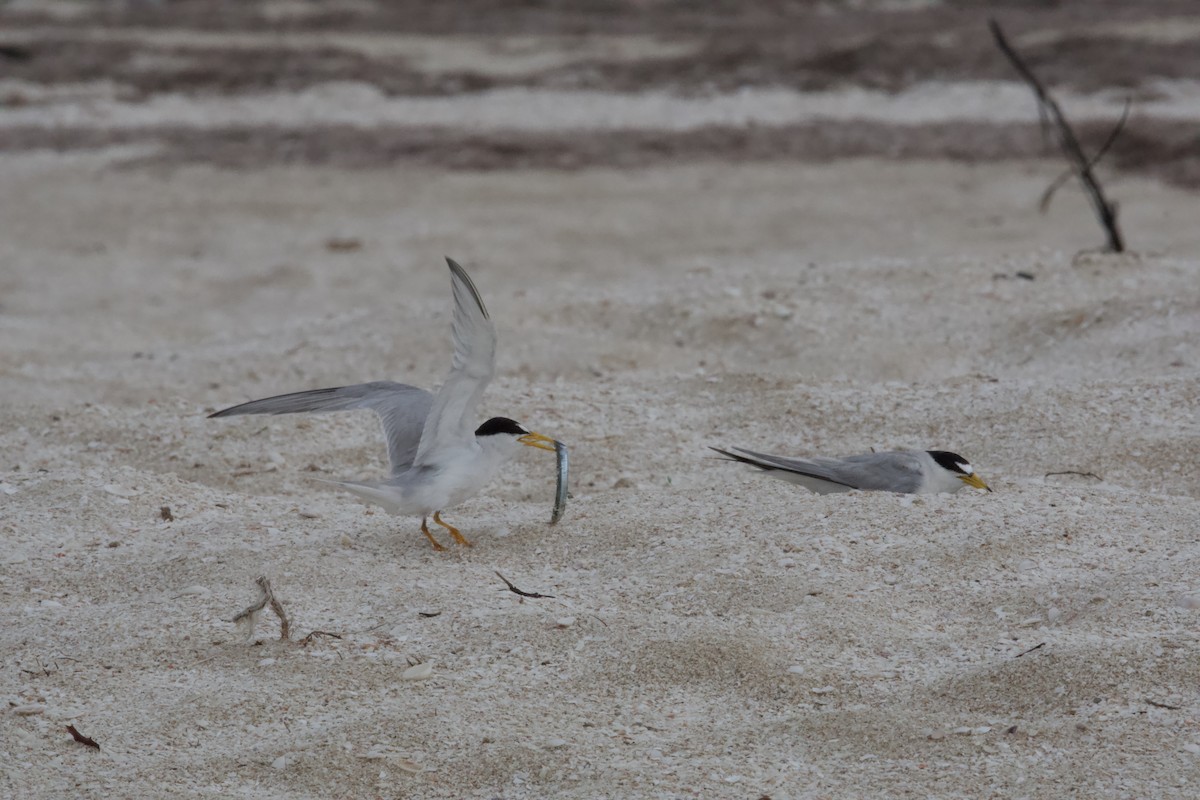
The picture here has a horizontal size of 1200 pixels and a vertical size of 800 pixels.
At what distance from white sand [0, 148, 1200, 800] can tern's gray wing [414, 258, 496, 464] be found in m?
0.40

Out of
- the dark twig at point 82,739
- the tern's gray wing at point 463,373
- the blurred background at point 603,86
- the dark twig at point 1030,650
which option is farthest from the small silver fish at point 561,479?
the blurred background at point 603,86

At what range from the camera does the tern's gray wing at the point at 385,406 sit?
4.51 meters

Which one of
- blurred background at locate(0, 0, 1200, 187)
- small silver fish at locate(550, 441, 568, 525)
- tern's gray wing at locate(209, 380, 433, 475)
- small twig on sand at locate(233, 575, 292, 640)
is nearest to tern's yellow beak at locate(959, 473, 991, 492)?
small silver fish at locate(550, 441, 568, 525)

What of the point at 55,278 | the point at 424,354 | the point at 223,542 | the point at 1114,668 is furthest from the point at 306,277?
the point at 1114,668

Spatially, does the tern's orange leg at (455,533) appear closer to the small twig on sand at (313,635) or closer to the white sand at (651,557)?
the white sand at (651,557)

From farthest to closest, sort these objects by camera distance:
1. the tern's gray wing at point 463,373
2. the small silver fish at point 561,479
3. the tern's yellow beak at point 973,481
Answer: the tern's yellow beak at point 973,481, the small silver fish at point 561,479, the tern's gray wing at point 463,373

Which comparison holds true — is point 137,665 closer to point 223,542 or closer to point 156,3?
point 223,542

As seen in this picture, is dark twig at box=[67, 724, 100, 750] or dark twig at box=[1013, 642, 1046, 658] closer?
dark twig at box=[67, 724, 100, 750]

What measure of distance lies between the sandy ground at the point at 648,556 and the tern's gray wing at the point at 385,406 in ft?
1.05

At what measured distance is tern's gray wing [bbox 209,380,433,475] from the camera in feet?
14.8

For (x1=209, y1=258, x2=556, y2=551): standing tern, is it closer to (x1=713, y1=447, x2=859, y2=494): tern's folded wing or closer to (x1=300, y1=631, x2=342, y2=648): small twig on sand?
(x1=300, y1=631, x2=342, y2=648): small twig on sand

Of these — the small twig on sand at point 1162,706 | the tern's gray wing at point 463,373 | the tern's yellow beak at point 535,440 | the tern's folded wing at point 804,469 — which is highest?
the tern's gray wing at point 463,373

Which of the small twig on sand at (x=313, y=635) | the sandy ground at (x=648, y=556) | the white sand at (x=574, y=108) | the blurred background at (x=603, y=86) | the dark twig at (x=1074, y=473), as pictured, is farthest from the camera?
the white sand at (x=574, y=108)

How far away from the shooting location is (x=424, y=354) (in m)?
7.10
